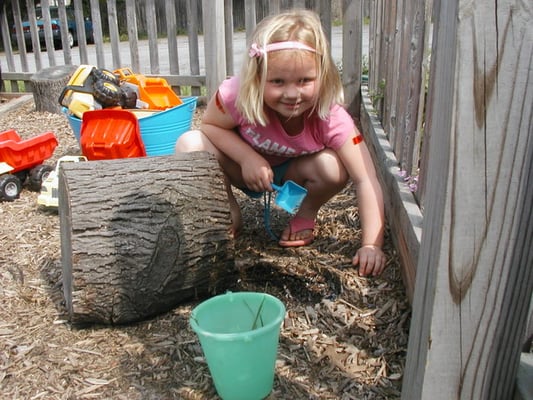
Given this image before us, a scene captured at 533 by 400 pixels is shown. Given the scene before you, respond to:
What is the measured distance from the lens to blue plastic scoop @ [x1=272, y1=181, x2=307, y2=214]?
8.11 feet

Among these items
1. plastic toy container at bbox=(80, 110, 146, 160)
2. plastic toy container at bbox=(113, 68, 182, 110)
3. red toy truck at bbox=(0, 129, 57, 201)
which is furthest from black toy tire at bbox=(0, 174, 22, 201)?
plastic toy container at bbox=(113, 68, 182, 110)

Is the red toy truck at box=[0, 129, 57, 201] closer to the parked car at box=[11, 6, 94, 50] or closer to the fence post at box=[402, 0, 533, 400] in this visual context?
the fence post at box=[402, 0, 533, 400]

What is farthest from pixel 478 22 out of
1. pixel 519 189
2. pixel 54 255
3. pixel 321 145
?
pixel 54 255

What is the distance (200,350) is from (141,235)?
43cm

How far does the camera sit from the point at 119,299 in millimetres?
1985

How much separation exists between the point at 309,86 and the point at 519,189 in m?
1.47

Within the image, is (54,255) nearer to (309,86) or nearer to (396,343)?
(309,86)

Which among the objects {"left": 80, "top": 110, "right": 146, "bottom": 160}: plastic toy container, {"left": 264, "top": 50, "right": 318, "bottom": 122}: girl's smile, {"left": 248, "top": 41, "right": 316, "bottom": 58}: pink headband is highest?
{"left": 248, "top": 41, "right": 316, "bottom": 58}: pink headband

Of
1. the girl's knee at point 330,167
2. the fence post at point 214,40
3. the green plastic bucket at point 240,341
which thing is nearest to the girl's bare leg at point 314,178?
the girl's knee at point 330,167

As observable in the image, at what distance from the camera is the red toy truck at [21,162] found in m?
3.44

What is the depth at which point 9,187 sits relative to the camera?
11.4ft

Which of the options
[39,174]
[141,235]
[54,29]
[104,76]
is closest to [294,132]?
[141,235]

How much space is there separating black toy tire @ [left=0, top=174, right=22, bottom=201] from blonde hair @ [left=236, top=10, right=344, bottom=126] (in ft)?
5.72

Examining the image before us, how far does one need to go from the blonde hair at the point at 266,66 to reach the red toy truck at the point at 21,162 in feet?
5.49
